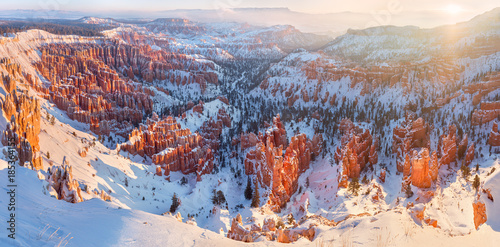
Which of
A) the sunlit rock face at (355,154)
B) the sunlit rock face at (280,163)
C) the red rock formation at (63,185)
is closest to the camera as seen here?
the red rock formation at (63,185)

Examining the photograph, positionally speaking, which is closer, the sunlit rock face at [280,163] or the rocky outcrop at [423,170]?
the rocky outcrop at [423,170]

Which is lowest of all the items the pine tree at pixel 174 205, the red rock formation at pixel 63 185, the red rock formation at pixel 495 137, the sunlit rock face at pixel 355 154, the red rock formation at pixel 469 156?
the pine tree at pixel 174 205

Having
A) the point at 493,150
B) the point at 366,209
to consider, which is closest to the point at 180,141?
the point at 366,209

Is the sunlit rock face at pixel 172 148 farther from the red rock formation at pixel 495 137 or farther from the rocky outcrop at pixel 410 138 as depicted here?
the red rock formation at pixel 495 137

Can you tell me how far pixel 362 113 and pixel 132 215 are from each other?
5502cm

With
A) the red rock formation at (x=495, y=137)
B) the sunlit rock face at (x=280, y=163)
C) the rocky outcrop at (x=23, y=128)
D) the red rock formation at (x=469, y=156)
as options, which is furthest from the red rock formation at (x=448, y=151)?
the rocky outcrop at (x=23, y=128)

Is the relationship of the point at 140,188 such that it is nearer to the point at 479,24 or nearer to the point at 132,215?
the point at 132,215

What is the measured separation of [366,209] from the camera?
71.9 feet

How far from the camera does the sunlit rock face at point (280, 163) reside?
95.1 feet

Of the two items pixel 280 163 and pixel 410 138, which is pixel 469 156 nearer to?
pixel 410 138

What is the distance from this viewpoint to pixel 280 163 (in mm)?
29469

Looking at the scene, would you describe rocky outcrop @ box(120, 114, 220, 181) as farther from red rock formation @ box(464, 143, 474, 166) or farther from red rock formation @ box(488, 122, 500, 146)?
red rock formation @ box(488, 122, 500, 146)

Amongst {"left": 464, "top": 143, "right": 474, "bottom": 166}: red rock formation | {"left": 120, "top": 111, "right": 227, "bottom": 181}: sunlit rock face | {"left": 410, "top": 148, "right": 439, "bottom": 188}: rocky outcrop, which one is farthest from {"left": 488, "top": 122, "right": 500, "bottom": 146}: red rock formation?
{"left": 120, "top": 111, "right": 227, "bottom": 181}: sunlit rock face

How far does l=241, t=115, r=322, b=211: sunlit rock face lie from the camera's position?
95.1ft
